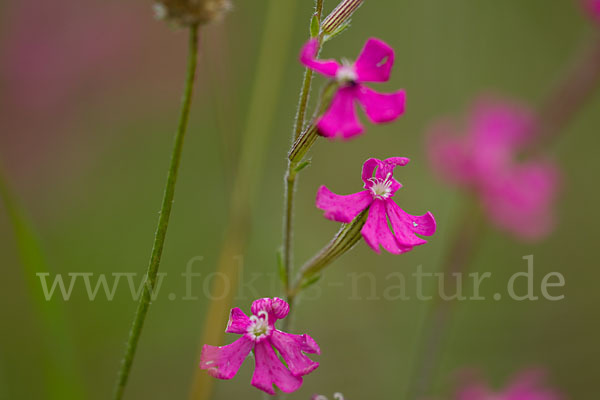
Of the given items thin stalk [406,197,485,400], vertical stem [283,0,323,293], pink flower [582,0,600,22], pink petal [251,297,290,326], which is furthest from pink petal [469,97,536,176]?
pink petal [251,297,290,326]

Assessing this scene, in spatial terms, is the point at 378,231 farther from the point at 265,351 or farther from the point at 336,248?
the point at 265,351

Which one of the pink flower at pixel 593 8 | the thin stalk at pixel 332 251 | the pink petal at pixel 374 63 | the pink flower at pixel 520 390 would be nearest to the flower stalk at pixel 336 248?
the thin stalk at pixel 332 251

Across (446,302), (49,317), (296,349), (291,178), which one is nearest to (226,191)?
(446,302)

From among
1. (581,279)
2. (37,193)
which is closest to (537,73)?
(581,279)

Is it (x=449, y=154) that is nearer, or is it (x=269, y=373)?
(x=269, y=373)

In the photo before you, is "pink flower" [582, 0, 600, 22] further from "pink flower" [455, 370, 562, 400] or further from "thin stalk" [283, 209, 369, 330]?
"thin stalk" [283, 209, 369, 330]

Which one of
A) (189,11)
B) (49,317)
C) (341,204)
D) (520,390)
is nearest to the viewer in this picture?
(189,11)
